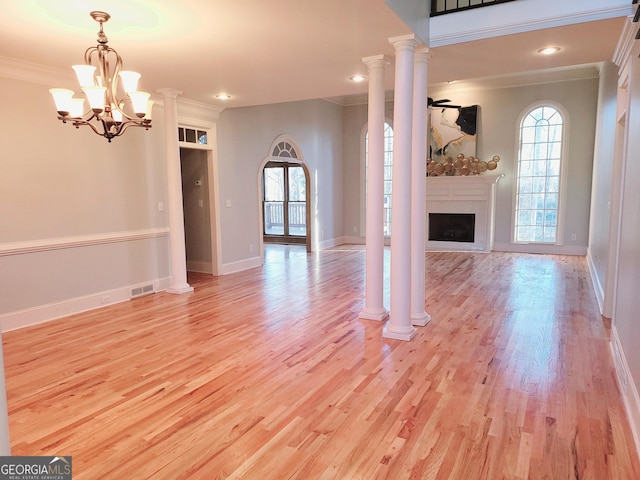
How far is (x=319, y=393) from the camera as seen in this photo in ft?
9.18

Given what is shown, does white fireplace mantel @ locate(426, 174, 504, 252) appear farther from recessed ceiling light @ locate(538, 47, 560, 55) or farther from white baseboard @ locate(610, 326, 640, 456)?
white baseboard @ locate(610, 326, 640, 456)

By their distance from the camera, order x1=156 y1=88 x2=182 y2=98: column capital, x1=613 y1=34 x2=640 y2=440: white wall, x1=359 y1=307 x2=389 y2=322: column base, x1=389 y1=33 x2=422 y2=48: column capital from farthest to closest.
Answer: x1=156 y1=88 x2=182 y2=98: column capital, x1=359 y1=307 x2=389 y2=322: column base, x1=389 y1=33 x2=422 y2=48: column capital, x1=613 y1=34 x2=640 y2=440: white wall

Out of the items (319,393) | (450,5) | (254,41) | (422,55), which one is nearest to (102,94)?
(254,41)

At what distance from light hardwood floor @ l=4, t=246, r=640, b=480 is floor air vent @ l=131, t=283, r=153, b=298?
0.34 m

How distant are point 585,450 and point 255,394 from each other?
1885 mm

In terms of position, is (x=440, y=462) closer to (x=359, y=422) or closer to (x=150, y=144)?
(x=359, y=422)

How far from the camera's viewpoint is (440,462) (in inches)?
82.2

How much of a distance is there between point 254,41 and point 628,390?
358 cm

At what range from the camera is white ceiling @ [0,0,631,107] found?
286 cm

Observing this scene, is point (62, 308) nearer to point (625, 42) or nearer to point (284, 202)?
point (625, 42)

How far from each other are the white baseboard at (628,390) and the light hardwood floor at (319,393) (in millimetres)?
59

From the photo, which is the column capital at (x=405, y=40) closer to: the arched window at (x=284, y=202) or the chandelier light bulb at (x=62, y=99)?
the chandelier light bulb at (x=62, y=99)

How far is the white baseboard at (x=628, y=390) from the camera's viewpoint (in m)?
2.25

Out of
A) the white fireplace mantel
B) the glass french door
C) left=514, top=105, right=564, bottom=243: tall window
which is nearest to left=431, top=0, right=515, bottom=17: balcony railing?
the white fireplace mantel
